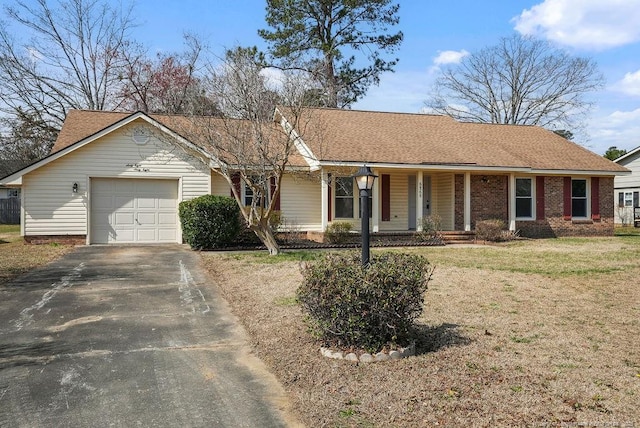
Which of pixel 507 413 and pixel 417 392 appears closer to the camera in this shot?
pixel 507 413

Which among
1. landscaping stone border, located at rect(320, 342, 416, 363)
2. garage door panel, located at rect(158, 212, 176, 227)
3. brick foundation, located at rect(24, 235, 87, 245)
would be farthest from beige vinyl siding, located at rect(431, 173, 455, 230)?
landscaping stone border, located at rect(320, 342, 416, 363)

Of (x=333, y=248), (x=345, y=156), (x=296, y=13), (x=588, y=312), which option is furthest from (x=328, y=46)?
(x=588, y=312)

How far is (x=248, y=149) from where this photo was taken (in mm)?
14016

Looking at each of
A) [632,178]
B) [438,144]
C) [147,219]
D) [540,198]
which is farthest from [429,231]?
[632,178]

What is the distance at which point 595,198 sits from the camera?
22500 mm

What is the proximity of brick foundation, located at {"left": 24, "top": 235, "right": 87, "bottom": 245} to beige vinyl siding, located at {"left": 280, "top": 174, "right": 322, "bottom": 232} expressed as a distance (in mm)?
6720

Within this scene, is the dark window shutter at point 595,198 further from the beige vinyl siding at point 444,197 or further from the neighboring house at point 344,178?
the beige vinyl siding at point 444,197

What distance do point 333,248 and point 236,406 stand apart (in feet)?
41.5

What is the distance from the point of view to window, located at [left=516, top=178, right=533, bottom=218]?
2142 cm

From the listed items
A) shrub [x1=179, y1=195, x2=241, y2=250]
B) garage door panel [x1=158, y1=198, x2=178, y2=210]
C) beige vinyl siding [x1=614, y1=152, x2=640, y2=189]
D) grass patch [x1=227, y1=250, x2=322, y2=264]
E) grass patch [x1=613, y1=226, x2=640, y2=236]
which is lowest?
grass patch [x1=227, y1=250, x2=322, y2=264]

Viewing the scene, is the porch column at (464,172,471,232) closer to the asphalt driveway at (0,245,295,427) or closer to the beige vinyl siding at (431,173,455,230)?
the beige vinyl siding at (431,173,455,230)

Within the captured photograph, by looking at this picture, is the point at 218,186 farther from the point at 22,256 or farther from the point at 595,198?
the point at 595,198

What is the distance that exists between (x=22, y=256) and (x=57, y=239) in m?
3.12

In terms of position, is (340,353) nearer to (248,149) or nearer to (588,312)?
(588,312)
